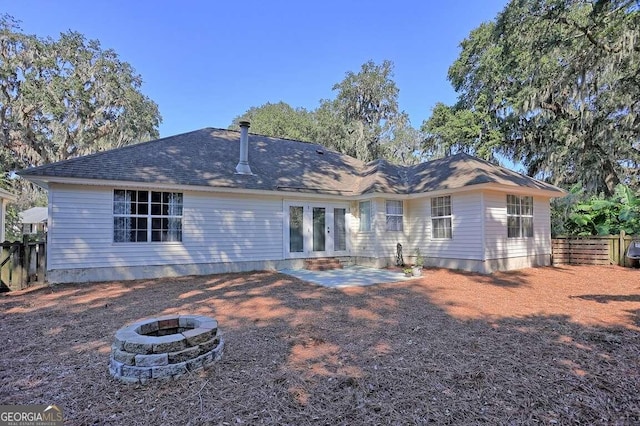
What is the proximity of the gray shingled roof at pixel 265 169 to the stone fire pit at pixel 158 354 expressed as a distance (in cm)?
686

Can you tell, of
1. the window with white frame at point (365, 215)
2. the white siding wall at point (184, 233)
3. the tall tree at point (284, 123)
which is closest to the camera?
the white siding wall at point (184, 233)

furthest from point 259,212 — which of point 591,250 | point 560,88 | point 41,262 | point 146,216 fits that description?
point 560,88

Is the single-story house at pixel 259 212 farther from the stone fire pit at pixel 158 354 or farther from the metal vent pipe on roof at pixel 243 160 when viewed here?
the stone fire pit at pixel 158 354

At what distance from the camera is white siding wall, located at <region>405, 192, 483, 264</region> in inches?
409

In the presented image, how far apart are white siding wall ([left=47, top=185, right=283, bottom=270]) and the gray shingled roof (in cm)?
52

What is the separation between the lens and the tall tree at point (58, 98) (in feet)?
57.8

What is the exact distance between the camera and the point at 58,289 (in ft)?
26.0

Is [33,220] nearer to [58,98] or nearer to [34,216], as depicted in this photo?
[34,216]

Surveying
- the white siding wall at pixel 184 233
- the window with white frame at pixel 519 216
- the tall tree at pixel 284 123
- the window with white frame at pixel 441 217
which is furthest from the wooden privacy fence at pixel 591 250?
the tall tree at pixel 284 123

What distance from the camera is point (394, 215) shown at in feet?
40.4

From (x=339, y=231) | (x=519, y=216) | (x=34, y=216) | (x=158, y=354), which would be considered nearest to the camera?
(x=158, y=354)

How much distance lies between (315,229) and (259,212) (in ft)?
7.03

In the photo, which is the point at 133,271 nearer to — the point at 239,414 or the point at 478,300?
the point at 239,414

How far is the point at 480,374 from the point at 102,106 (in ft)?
76.2
